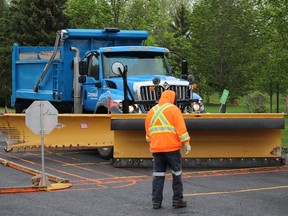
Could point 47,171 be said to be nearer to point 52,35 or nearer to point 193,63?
point 193,63

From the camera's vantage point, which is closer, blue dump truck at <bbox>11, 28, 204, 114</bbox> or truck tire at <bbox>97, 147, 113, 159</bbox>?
blue dump truck at <bbox>11, 28, 204, 114</bbox>

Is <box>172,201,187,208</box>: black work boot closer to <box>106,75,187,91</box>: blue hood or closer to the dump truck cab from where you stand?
the dump truck cab

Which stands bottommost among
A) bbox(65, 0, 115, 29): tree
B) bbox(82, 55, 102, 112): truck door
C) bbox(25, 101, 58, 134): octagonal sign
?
bbox(25, 101, 58, 134): octagonal sign

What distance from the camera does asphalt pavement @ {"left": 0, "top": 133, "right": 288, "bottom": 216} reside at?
28.7 feet

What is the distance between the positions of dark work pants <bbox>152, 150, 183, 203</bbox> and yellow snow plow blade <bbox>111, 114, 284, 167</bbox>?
3.75m

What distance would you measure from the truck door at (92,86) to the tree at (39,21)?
2991 cm

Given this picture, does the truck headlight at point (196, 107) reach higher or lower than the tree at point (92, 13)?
lower

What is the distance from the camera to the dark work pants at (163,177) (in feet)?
29.4

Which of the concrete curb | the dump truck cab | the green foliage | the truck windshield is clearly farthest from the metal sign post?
the green foliage

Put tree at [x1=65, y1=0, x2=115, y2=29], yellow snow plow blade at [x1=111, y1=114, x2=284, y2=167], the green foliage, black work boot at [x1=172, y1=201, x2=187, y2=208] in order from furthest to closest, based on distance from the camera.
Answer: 1. the green foliage
2. tree at [x1=65, y1=0, x2=115, y2=29]
3. yellow snow plow blade at [x1=111, y1=114, x2=284, y2=167]
4. black work boot at [x1=172, y1=201, x2=187, y2=208]

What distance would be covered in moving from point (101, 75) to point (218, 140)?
3617 mm

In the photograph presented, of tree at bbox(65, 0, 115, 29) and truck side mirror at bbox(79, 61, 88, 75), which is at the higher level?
tree at bbox(65, 0, 115, 29)

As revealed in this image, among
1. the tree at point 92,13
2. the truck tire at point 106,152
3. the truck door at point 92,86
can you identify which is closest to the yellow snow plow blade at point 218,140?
the truck tire at point 106,152

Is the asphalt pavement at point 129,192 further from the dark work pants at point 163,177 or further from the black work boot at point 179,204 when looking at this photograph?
the dark work pants at point 163,177
